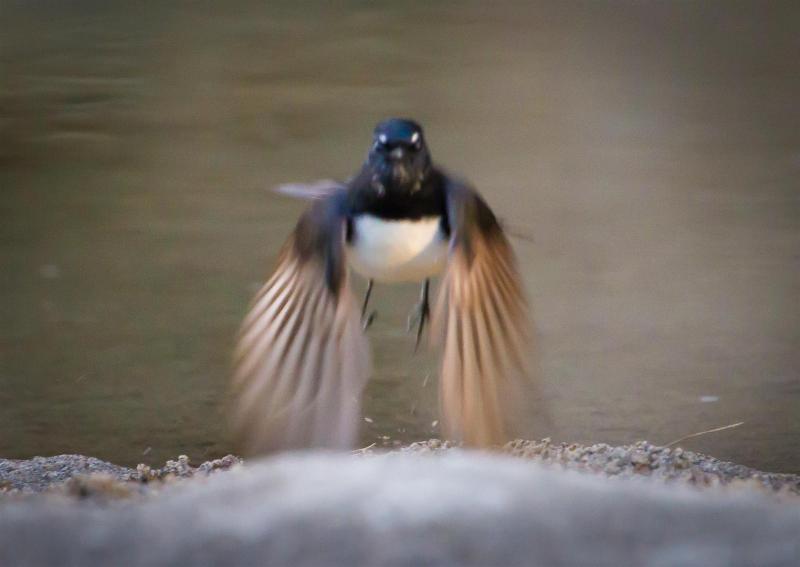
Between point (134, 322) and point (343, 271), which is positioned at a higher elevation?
point (343, 271)

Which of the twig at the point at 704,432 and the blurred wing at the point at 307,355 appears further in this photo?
the twig at the point at 704,432

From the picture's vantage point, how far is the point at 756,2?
1064 centimetres

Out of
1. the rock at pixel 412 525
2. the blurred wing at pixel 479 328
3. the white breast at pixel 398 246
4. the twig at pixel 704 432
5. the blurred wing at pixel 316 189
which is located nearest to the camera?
the rock at pixel 412 525

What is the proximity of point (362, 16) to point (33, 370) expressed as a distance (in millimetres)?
6013

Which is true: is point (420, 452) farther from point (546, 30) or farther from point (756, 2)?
point (756, 2)

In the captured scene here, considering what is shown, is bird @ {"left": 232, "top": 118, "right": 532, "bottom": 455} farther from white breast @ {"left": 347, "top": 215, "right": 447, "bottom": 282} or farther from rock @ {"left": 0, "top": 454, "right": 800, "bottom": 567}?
rock @ {"left": 0, "top": 454, "right": 800, "bottom": 567}

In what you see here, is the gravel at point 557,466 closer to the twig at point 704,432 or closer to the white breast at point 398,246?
the twig at point 704,432

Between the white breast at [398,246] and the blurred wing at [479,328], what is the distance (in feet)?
0.26

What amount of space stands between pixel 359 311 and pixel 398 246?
202mm

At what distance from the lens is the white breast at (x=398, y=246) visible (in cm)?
387

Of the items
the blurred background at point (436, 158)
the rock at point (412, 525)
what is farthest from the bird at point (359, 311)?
the rock at point (412, 525)

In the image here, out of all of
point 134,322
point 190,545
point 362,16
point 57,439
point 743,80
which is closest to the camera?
point 190,545

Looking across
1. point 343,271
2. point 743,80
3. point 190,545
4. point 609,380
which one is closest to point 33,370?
point 343,271

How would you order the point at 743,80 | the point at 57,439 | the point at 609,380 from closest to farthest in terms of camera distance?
1. the point at 57,439
2. the point at 609,380
3. the point at 743,80
